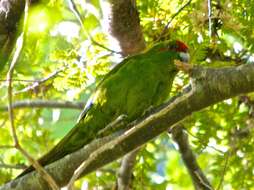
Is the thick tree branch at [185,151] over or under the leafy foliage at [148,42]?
under

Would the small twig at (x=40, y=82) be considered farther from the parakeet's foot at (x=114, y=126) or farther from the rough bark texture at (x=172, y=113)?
the rough bark texture at (x=172, y=113)

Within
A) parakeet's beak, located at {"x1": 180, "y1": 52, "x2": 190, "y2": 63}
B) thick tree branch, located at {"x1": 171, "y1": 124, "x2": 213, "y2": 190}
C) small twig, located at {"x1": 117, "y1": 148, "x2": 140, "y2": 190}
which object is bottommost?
thick tree branch, located at {"x1": 171, "y1": 124, "x2": 213, "y2": 190}

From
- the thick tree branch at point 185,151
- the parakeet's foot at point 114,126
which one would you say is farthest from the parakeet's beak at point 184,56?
the thick tree branch at point 185,151

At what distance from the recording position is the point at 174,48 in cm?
326

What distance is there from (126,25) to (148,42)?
698mm

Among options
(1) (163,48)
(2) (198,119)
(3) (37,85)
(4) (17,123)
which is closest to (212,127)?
(2) (198,119)

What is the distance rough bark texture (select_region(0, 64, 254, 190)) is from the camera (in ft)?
7.33

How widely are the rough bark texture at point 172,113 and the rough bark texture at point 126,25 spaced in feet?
2.65

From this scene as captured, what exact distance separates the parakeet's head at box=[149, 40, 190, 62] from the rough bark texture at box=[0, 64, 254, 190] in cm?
85

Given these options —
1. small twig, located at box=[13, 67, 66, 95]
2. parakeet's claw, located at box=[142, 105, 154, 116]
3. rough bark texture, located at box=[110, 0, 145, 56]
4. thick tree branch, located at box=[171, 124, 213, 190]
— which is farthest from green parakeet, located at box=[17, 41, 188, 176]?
thick tree branch, located at box=[171, 124, 213, 190]

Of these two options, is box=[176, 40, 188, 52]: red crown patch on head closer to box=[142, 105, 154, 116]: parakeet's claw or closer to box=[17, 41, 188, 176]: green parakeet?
box=[17, 41, 188, 176]: green parakeet

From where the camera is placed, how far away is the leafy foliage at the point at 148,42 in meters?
3.11

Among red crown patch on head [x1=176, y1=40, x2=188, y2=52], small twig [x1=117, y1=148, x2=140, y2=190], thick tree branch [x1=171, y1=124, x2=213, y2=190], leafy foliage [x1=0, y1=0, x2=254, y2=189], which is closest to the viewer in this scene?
leafy foliage [x1=0, y1=0, x2=254, y2=189]

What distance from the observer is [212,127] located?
3885 millimetres
